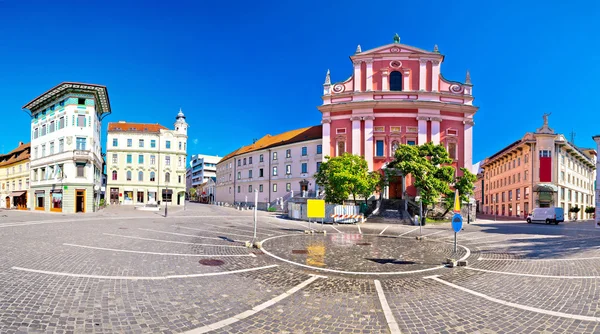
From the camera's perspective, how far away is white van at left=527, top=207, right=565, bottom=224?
3532 centimetres

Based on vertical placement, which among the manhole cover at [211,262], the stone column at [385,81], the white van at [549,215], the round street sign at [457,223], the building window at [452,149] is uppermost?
the stone column at [385,81]

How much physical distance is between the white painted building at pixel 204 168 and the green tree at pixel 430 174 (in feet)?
333

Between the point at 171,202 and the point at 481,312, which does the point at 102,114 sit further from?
the point at 481,312

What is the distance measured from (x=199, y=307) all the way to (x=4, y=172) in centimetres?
6949

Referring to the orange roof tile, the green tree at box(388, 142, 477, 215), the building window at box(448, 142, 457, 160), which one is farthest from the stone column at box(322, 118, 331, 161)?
the building window at box(448, 142, 457, 160)

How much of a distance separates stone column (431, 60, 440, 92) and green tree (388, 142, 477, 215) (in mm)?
12606

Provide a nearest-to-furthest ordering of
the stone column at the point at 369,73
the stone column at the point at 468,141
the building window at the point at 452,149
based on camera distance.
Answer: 1. the stone column at the point at 468,141
2. the building window at the point at 452,149
3. the stone column at the point at 369,73

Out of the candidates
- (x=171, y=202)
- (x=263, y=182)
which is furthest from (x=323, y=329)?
(x=171, y=202)

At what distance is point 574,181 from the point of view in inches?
2128

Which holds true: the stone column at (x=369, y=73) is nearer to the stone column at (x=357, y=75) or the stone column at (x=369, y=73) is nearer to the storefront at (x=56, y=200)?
the stone column at (x=357, y=75)

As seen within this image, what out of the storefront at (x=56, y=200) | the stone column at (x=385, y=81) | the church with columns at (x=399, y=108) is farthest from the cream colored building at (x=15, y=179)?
the stone column at (x=385, y=81)

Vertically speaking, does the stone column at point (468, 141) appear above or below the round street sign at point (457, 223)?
above

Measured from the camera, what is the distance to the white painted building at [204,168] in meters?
125

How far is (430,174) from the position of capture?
2972 cm
